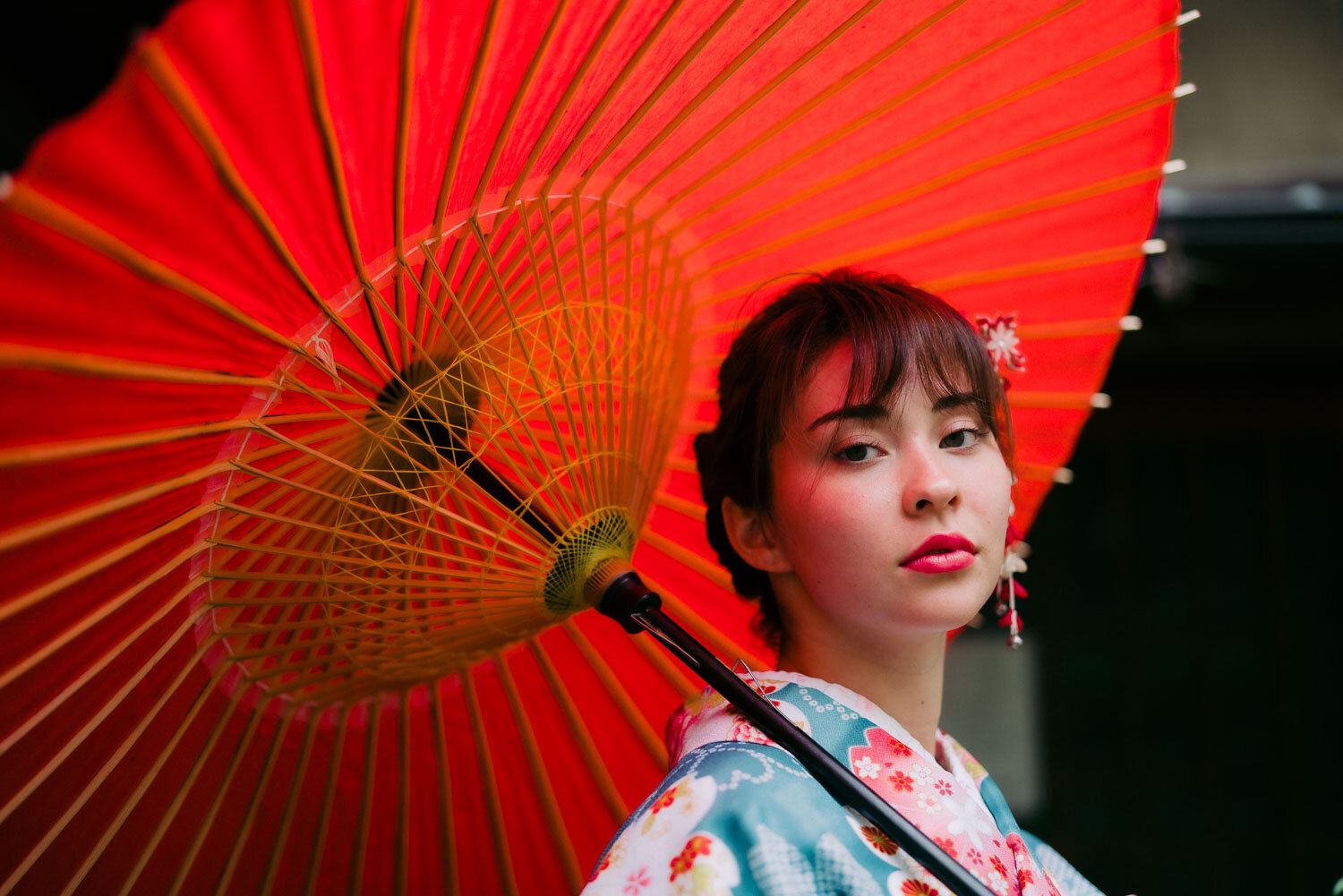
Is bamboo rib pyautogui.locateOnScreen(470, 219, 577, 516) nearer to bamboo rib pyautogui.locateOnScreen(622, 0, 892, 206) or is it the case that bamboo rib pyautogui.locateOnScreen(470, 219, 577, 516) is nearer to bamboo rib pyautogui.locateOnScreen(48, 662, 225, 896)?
bamboo rib pyautogui.locateOnScreen(622, 0, 892, 206)

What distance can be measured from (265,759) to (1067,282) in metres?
1.58

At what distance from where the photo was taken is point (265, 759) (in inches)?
56.0

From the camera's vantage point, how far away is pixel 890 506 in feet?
4.30

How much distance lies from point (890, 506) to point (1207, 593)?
3109mm

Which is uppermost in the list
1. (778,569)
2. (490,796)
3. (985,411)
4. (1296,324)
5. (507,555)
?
(507,555)

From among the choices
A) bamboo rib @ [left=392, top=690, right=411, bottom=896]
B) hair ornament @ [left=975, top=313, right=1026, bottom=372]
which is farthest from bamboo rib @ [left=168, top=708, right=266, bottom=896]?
hair ornament @ [left=975, top=313, right=1026, bottom=372]

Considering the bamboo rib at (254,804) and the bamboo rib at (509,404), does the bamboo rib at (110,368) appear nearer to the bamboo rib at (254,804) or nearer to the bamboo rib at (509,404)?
the bamboo rib at (509,404)

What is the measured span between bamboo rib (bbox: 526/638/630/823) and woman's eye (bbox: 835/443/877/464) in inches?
24.0

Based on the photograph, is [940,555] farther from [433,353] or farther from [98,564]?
[98,564]

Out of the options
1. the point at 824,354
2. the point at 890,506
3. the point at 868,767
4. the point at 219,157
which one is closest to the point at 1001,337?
the point at 824,354

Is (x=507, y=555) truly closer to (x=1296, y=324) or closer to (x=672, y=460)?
(x=672, y=460)

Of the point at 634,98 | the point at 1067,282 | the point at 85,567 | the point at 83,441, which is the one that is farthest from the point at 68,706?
the point at 1067,282

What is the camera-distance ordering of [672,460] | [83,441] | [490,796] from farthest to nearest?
[672,460], [490,796], [83,441]

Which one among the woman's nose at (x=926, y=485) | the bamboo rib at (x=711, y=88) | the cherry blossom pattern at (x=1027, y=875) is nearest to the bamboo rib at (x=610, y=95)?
the bamboo rib at (x=711, y=88)
